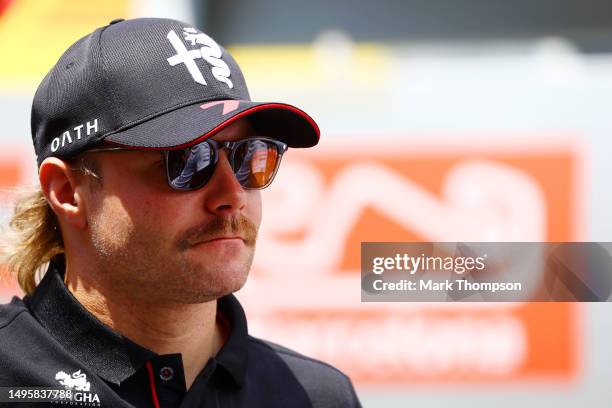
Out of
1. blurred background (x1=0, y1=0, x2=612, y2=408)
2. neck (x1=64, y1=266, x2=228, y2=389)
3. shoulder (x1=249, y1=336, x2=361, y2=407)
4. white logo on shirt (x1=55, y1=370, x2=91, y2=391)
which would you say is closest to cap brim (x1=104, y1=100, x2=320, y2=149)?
neck (x1=64, y1=266, x2=228, y2=389)

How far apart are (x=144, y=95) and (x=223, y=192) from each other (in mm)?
220

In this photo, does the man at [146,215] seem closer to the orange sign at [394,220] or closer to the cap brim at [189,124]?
the cap brim at [189,124]

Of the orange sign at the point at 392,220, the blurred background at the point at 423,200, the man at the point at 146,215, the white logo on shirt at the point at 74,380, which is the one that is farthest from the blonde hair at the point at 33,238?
the orange sign at the point at 392,220

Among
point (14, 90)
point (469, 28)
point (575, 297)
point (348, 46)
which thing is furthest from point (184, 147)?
point (469, 28)

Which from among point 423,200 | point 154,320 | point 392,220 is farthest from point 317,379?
point 423,200

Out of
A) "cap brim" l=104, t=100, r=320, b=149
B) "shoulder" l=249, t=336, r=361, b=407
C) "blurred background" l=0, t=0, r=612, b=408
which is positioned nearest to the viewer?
"cap brim" l=104, t=100, r=320, b=149

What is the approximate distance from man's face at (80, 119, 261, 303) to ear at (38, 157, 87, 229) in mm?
50

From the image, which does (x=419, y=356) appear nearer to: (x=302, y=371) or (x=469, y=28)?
(x=302, y=371)

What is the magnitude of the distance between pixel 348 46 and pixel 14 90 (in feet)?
8.42

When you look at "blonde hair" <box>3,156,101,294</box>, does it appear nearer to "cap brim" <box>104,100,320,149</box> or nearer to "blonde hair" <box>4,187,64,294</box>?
"blonde hair" <box>4,187,64,294</box>

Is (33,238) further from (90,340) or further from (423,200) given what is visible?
(423,200)

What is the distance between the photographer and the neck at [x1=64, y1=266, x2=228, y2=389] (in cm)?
169

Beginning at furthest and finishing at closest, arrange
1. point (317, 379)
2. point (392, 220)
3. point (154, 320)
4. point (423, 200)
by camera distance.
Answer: point (423, 200), point (392, 220), point (317, 379), point (154, 320)

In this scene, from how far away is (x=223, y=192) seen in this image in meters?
1.65
